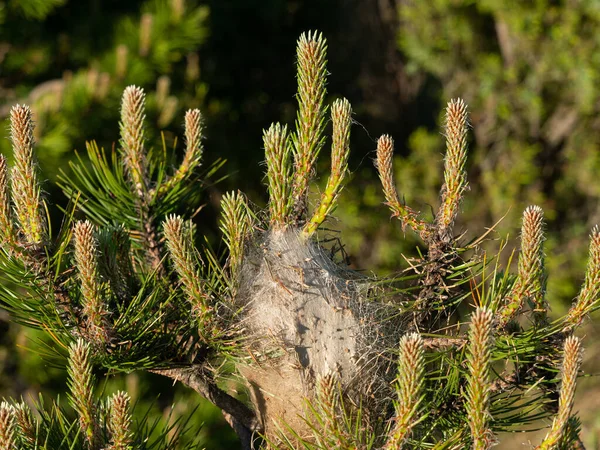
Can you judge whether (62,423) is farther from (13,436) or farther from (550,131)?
(550,131)

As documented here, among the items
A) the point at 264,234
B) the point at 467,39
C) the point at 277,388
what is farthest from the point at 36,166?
the point at 467,39

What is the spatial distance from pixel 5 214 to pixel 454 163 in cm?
66

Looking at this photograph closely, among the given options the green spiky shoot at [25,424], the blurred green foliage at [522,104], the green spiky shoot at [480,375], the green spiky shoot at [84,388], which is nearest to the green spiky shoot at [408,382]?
the green spiky shoot at [480,375]

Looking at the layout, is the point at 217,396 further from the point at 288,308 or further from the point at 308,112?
the point at 308,112

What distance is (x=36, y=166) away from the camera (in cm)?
106

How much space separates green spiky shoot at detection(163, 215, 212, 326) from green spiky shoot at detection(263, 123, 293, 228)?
0.14 metres


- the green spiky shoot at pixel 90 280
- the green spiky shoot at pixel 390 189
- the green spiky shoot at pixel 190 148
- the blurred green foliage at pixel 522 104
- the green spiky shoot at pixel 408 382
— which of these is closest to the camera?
the green spiky shoot at pixel 408 382

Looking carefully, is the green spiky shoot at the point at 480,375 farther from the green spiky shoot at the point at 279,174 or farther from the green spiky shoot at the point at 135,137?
the green spiky shoot at the point at 135,137

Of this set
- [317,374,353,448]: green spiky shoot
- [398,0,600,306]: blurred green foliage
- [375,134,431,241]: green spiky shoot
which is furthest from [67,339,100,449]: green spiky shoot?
[398,0,600,306]: blurred green foliage

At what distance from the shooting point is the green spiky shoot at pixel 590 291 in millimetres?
1028

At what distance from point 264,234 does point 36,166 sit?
0.36 meters

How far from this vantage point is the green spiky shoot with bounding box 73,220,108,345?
0.98 metres

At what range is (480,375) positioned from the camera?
90 cm

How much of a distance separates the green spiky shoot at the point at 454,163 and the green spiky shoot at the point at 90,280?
1.68 ft
